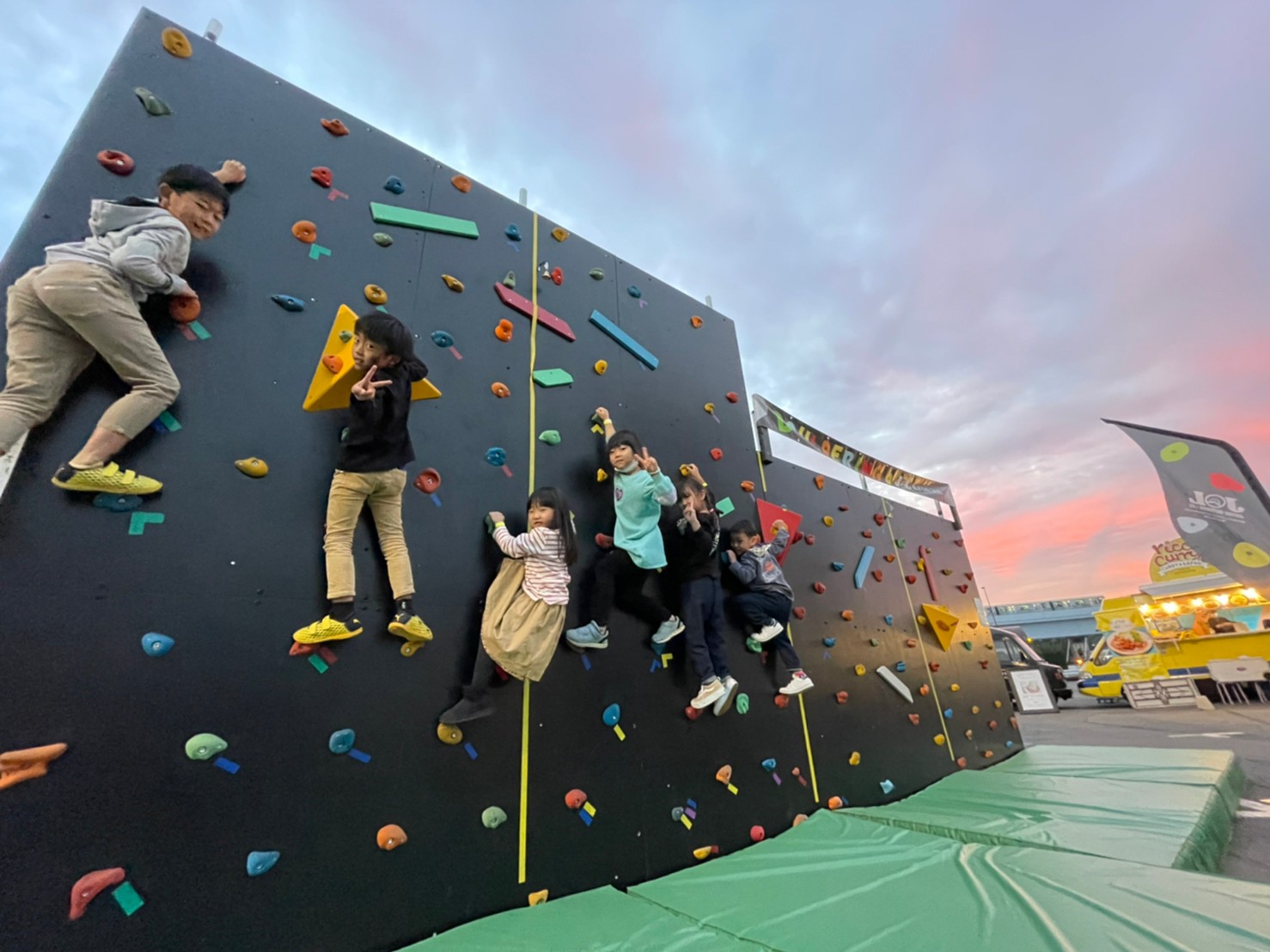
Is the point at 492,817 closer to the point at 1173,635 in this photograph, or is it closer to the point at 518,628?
the point at 518,628

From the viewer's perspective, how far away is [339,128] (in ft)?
7.80

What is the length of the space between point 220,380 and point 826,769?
375 cm

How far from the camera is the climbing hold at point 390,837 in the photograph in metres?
1.64

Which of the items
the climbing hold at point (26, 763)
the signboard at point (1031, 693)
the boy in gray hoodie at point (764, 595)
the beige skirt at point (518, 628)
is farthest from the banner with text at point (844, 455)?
the signboard at point (1031, 693)

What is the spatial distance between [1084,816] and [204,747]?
4040mm

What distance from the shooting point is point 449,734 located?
186cm

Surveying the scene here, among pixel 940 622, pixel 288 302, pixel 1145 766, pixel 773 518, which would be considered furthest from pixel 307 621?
pixel 1145 766

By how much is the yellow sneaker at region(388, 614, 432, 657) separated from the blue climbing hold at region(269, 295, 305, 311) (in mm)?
1243

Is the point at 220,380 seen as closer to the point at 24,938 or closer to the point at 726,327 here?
the point at 24,938

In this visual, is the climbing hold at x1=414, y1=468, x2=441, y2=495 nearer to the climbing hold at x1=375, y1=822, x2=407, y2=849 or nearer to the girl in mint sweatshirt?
the girl in mint sweatshirt

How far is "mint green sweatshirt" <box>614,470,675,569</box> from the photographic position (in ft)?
8.27

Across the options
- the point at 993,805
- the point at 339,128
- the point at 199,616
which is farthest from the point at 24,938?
the point at 993,805

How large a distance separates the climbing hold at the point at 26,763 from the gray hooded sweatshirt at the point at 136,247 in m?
1.23

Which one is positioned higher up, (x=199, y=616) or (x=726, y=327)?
(x=726, y=327)
